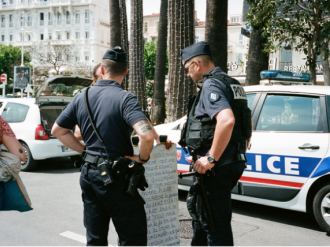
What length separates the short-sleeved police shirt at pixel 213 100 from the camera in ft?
9.14

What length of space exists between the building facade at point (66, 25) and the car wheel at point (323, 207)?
2547 inches

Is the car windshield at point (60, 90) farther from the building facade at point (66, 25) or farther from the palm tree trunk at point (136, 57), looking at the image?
the building facade at point (66, 25)

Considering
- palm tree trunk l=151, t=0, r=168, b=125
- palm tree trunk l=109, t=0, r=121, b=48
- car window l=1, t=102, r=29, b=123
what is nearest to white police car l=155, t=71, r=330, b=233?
car window l=1, t=102, r=29, b=123

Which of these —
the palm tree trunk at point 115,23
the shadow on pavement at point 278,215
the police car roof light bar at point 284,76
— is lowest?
the shadow on pavement at point 278,215

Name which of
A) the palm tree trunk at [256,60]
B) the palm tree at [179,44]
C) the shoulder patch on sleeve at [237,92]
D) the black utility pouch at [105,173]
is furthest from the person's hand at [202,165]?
the palm tree trunk at [256,60]

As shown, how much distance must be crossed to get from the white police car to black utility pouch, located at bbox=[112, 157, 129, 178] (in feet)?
8.03

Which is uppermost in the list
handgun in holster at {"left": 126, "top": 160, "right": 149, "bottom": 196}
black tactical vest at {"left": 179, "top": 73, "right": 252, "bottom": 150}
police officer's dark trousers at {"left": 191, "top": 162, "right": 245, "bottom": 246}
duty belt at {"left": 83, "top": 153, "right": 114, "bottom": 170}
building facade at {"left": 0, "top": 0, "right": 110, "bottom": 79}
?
building facade at {"left": 0, "top": 0, "right": 110, "bottom": 79}

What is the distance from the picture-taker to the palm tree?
26.5ft

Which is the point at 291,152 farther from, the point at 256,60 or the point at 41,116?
the point at 41,116

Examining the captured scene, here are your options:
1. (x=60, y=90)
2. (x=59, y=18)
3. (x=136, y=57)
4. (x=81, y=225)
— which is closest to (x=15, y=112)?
(x=60, y=90)

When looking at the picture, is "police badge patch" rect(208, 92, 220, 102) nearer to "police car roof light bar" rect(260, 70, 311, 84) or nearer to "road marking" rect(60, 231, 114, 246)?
"road marking" rect(60, 231, 114, 246)

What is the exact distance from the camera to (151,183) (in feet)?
11.2

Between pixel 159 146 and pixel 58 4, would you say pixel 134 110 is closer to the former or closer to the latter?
pixel 159 146

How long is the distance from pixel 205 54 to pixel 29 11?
7768 cm
